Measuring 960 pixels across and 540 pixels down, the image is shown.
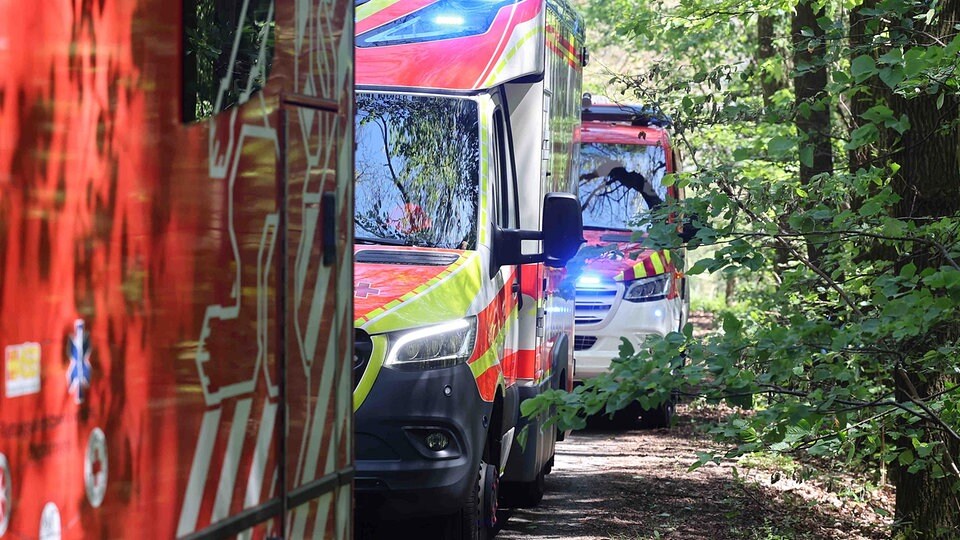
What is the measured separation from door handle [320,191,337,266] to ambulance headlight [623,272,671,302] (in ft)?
34.0

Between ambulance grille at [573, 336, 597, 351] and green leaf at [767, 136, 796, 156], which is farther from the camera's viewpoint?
ambulance grille at [573, 336, 597, 351]

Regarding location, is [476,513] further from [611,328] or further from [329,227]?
[611,328]

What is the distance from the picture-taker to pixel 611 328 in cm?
1445

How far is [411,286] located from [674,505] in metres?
4.05

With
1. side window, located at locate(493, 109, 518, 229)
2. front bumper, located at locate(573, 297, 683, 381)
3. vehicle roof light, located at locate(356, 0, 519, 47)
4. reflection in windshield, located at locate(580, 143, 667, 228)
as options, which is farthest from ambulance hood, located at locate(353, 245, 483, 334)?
reflection in windshield, located at locate(580, 143, 667, 228)

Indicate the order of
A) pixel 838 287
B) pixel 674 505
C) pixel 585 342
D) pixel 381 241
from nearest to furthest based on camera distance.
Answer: pixel 838 287
pixel 381 241
pixel 674 505
pixel 585 342

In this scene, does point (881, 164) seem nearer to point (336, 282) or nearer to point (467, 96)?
point (467, 96)

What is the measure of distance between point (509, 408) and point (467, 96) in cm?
181

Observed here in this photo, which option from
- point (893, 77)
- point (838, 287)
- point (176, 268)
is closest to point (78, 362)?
point (176, 268)

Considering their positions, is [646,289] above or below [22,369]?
below

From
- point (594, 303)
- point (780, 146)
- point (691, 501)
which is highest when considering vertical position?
point (780, 146)

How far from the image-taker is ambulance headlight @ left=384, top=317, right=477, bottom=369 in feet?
22.2

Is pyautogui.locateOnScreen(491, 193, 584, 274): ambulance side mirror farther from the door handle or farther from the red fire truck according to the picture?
the door handle

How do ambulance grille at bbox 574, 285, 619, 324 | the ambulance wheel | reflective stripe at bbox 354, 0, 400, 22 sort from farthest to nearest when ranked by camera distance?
ambulance grille at bbox 574, 285, 619, 324 → reflective stripe at bbox 354, 0, 400, 22 → the ambulance wheel
